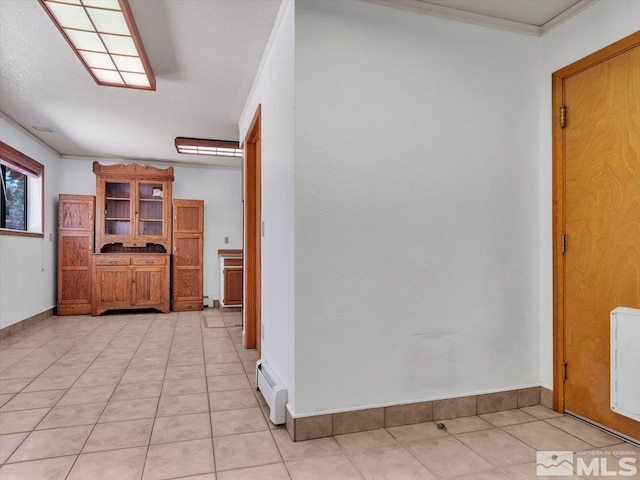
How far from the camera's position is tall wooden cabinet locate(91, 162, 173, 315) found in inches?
236

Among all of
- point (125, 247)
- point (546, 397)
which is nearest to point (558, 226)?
point (546, 397)

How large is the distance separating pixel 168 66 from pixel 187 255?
12.5 feet

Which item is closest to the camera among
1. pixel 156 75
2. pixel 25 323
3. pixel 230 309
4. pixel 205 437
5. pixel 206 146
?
pixel 205 437

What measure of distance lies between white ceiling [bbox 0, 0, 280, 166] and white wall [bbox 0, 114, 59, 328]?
21cm

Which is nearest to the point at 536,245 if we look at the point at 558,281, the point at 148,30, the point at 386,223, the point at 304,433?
the point at 558,281

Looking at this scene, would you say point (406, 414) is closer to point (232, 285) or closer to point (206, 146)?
point (206, 146)

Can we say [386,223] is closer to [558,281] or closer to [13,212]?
[558,281]

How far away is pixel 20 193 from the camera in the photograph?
16.8 ft

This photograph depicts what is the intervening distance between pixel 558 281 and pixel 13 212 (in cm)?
587

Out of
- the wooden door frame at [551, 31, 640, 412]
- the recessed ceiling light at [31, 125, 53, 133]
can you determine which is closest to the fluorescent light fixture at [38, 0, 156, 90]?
the recessed ceiling light at [31, 125, 53, 133]

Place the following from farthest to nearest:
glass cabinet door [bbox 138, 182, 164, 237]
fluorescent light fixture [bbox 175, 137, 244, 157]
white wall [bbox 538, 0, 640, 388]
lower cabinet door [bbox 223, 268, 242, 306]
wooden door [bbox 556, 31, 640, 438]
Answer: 1. glass cabinet door [bbox 138, 182, 164, 237]
2. lower cabinet door [bbox 223, 268, 242, 306]
3. fluorescent light fixture [bbox 175, 137, 244, 157]
4. white wall [bbox 538, 0, 640, 388]
5. wooden door [bbox 556, 31, 640, 438]

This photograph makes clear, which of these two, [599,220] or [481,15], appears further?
[481,15]

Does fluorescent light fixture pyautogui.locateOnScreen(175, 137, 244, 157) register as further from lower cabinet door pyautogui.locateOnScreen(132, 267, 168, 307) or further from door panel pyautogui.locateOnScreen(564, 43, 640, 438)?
door panel pyautogui.locateOnScreen(564, 43, 640, 438)

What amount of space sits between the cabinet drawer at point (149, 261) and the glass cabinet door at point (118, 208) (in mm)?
670
